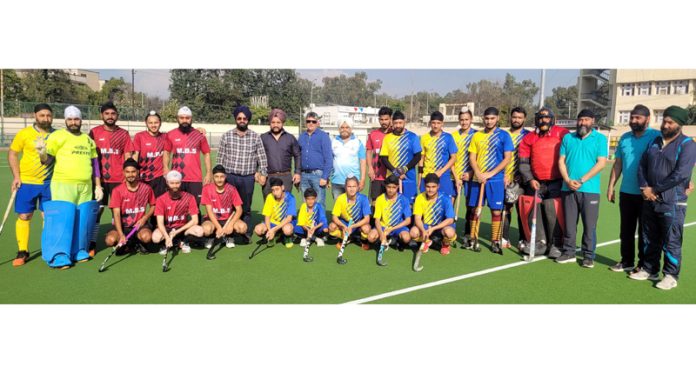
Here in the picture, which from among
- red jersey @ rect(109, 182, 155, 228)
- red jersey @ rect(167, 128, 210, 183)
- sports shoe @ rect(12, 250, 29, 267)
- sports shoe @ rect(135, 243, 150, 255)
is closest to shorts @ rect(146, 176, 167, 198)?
red jersey @ rect(167, 128, 210, 183)

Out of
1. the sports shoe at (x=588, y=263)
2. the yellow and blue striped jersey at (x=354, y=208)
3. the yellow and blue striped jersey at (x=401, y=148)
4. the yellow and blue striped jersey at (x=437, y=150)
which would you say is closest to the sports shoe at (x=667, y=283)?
the sports shoe at (x=588, y=263)

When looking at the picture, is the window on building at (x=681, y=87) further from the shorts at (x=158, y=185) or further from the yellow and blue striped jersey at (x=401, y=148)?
the shorts at (x=158, y=185)

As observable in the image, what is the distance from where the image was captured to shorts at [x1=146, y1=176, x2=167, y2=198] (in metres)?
6.47

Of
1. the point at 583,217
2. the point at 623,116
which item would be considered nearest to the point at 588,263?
the point at 583,217

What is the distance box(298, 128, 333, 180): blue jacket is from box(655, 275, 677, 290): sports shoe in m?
4.40

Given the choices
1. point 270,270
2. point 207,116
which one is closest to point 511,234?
point 270,270

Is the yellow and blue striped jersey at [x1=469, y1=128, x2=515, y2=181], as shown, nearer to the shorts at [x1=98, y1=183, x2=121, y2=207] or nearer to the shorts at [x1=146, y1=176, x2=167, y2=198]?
the shorts at [x1=146, y1=176, x2=167, y2=198]

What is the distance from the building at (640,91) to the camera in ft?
127

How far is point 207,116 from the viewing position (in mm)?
43500

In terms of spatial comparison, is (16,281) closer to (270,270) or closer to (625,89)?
(270,270)

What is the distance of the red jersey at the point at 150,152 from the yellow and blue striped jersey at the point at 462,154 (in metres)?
4.18

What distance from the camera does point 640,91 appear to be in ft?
139

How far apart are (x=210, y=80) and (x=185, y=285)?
140 feet

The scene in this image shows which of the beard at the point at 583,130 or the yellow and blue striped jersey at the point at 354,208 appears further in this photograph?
the yellow and blue striped jersey at the point at 354,208
